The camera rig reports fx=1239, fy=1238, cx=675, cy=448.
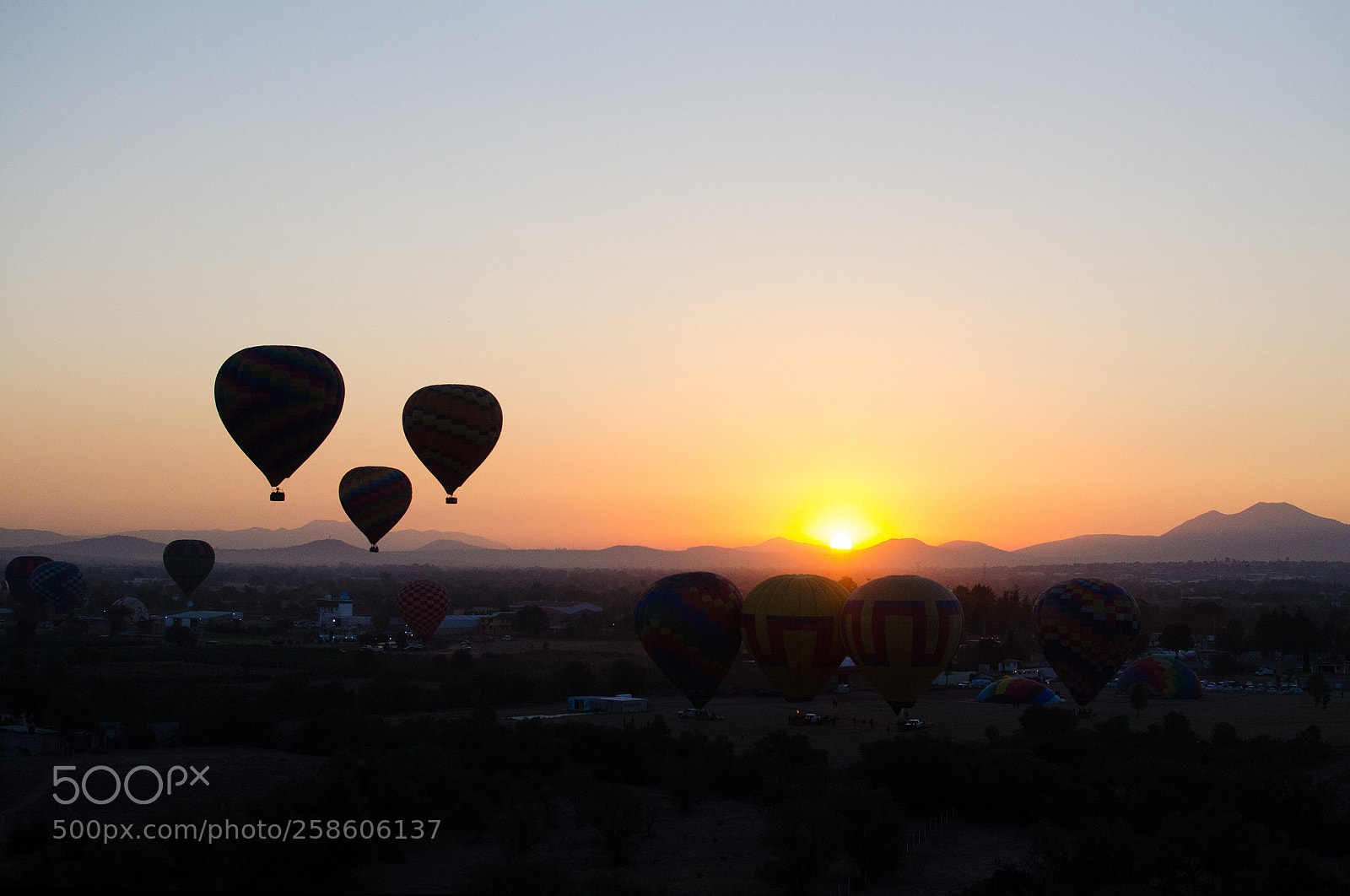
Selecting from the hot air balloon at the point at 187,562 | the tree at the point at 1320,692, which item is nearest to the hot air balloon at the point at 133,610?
the hot air balloon at the point at 187,562

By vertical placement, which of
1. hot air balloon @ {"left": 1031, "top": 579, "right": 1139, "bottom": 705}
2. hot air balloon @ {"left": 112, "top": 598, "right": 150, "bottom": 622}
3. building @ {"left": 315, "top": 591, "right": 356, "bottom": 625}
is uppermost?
hot air balloon @ {"left": 1031, "top": 579, "right": 1139, "bottom": 705}

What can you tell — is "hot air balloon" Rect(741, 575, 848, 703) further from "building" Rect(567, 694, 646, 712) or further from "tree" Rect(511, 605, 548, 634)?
"tree" Rect(511, 605, 548, 634)

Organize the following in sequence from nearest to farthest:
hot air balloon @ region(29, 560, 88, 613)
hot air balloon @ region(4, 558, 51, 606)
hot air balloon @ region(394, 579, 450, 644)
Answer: hot air balloon @ region(394, 579, 450, 644) < hot air balloon @ region(29, 560, 88, 613) < hot air balloon @ region(4, 558, 51, 606)

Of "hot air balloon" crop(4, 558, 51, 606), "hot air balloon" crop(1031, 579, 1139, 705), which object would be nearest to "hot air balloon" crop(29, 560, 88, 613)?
"hot air balloon" crop(4, 558, 51, 606)

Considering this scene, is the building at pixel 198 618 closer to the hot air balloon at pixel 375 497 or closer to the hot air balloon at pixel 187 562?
the hot air balloon at pixel 187 562

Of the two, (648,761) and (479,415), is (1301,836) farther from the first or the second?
(479,415)

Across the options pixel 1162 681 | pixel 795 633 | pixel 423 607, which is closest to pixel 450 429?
pixel 795 633
